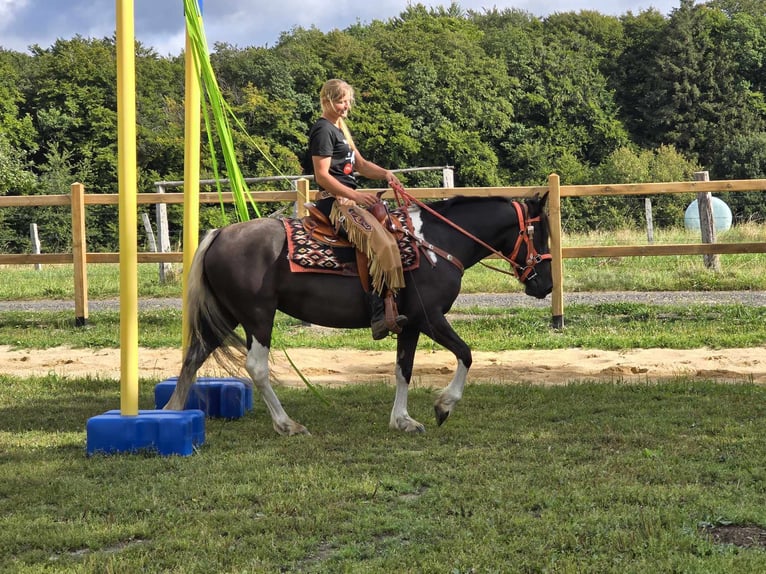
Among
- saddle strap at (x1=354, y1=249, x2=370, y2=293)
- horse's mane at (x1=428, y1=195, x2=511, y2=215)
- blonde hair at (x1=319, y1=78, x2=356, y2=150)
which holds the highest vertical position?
blonde hair at (x1=319, y1=78, x2=356, y2=150)

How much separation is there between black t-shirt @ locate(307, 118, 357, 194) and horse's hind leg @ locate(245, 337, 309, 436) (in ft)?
4.57

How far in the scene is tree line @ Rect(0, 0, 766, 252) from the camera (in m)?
37.2

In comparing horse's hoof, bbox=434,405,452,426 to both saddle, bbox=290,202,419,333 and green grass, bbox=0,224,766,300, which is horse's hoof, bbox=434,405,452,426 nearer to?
saddle, bbox=290,202,419,333

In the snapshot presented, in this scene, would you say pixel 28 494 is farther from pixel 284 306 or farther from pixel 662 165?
pixel 662 165

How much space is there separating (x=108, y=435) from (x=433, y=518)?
8.37 ft

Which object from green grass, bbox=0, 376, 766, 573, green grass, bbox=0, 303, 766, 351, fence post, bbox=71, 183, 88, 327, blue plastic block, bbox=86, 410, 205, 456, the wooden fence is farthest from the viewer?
fence post, bbox=71, 183, 88, 327

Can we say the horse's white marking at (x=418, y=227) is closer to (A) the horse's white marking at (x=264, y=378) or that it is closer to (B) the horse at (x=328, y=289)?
(B) the horse at (x=328, y=289)

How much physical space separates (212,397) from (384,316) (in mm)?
1645

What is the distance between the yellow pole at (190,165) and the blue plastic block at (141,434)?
39.4 inches

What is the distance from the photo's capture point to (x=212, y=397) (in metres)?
7.41

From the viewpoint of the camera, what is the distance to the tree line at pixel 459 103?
122 feet

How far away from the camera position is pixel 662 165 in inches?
1816

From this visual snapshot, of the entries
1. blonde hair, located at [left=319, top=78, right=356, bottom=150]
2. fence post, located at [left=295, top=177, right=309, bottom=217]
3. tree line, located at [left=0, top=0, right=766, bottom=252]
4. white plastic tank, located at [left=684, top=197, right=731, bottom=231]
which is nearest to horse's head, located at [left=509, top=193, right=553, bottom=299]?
blonde hair, located at [left=319, top=78, right=356, bottom=150]

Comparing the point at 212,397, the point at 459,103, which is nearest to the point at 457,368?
the point at 212,397
